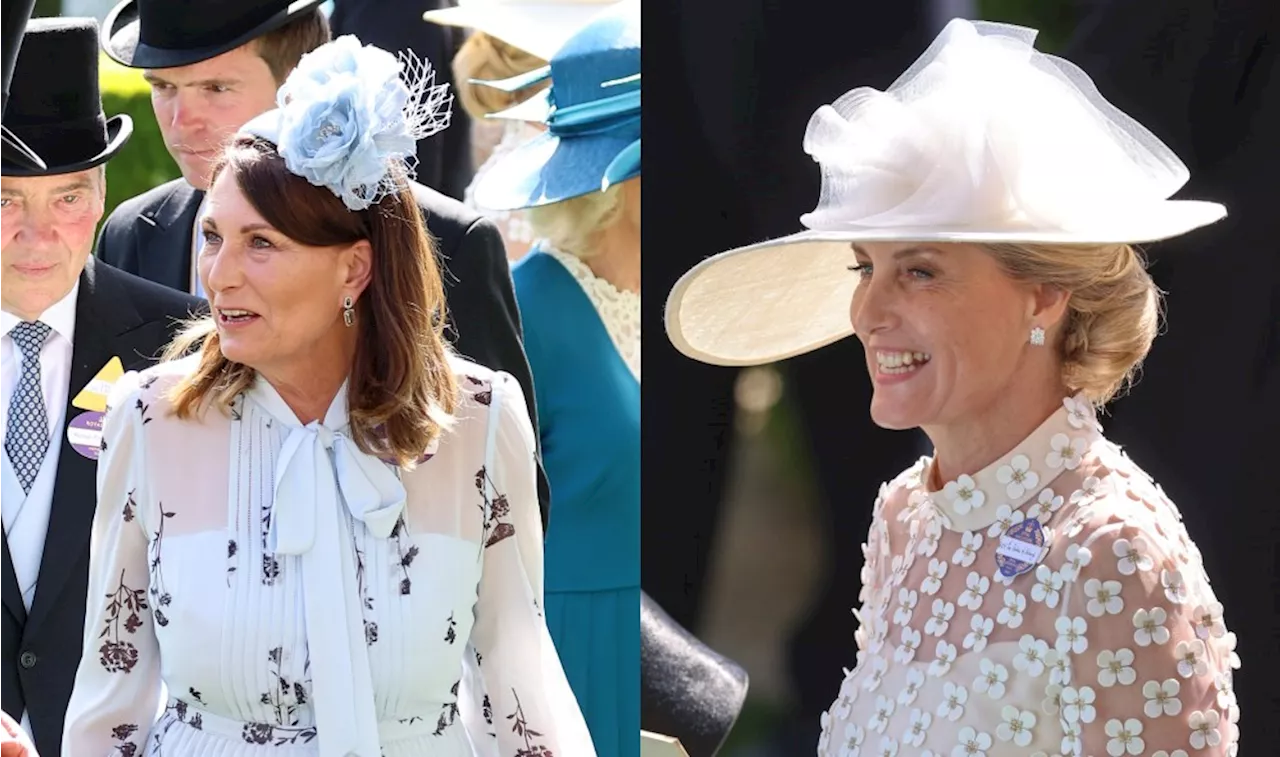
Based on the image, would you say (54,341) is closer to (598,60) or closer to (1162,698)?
(598,60)

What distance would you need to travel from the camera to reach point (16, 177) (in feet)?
12.7

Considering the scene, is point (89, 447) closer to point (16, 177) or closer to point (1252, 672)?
point (16, 177)

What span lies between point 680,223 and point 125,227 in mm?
1745

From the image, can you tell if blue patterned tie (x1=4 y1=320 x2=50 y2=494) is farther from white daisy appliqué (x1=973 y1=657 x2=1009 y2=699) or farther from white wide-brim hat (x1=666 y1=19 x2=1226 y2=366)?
white daisy appliqué (x1=973 y1=657 x2=1009 y2=699)

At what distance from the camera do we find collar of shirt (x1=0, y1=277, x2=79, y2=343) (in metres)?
3.67

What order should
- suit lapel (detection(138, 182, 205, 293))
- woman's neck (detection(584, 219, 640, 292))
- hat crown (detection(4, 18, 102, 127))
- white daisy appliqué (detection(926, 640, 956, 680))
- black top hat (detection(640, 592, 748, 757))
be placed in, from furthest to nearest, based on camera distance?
1. suit lapel (detection(138, 182, 205, 293))
2. woman's neck (detection(584, 219, 640, 292))
3. hat crown (detection(4, 18, 102, 127))
4. black top hat (detection(640, 592, 748, 757))
5. white daisy appliqué (detection(926, 640, 956, 680))

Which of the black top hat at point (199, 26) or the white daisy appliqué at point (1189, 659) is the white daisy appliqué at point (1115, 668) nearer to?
the white daisy appliqué at point (1189, 659)

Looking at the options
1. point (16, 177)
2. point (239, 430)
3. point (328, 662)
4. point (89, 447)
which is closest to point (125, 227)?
point (16, 177)

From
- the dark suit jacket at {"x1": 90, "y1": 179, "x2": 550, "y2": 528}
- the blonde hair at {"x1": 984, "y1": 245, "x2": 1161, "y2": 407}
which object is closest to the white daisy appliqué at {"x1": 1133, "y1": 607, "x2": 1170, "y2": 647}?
the blonde hair at {"x1": 984, "y1": 245, "x2": 1161, "y2": 407}

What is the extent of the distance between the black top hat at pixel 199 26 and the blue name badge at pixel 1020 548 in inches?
92.8

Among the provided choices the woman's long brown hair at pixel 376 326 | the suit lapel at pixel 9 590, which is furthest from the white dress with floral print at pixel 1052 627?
the suit lapel at pixel 9 590

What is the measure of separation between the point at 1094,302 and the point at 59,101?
2464 mm

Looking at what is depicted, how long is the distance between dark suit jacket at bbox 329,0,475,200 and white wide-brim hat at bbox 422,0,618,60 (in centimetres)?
3

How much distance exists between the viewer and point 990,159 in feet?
7.66
